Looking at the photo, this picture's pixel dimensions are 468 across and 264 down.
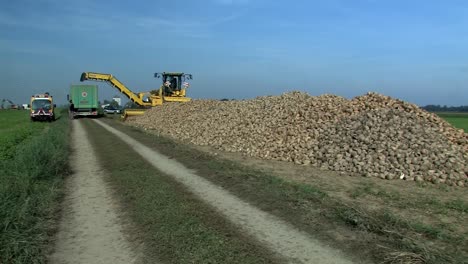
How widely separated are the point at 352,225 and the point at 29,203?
5.61 m

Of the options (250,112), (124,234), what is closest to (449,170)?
(124,234)

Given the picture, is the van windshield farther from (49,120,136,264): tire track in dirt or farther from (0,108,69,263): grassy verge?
(49,120,136,264): tire track in dirt

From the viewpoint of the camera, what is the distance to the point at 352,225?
7090mm

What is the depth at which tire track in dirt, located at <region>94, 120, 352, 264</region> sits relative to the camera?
5844 mm

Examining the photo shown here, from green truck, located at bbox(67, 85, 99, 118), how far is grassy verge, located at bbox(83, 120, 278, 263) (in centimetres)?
4093

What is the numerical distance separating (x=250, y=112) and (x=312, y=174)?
1036 cm

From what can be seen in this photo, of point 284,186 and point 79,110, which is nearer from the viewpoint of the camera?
point 284,186

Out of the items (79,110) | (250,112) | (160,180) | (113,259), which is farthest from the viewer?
(79,110)

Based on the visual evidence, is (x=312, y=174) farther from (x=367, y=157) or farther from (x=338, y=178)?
(x=367, y=157)

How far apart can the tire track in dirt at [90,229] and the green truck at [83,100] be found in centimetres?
4052

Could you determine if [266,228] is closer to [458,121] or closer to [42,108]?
[42,108]

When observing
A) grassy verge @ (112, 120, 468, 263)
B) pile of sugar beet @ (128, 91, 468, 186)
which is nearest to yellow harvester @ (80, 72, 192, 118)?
pile of sugar beet @ (128, 91, 468, 186)

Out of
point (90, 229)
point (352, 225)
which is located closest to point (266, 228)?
point (352, 225)

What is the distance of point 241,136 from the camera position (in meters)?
19.2
